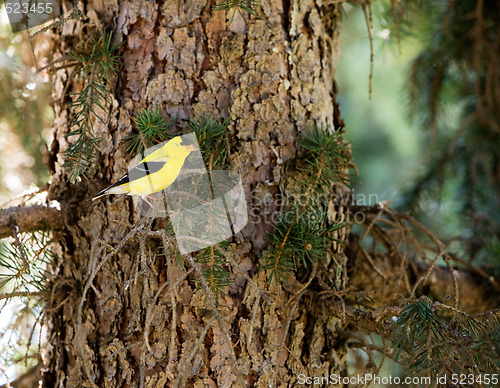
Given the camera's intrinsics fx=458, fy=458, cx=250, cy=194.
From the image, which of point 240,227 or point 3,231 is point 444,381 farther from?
point 3,231

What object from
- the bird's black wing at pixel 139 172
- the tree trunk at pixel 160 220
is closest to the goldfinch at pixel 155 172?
the bird's black wing at pixel 139 172

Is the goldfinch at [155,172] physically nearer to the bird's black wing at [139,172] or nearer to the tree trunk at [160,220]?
the bird's black wing at [139,172]

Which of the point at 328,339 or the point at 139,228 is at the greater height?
the point at 139,228

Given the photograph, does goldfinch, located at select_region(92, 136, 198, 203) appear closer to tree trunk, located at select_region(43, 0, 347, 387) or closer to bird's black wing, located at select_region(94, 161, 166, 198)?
bird's black wing, located at select_region(94, 161, 166, 198)

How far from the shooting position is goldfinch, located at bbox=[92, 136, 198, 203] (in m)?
1.30

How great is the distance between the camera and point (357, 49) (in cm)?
430

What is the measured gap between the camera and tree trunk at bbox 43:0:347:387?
1.40 meters

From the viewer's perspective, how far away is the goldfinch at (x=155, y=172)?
1303mm

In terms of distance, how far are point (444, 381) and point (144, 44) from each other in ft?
4.32

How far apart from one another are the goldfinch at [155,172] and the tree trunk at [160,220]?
10cm

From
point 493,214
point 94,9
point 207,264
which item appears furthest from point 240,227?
point 493,214

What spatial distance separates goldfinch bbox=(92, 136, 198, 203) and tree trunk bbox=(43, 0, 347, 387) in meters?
0.10

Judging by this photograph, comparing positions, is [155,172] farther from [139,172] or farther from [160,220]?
[160,220]

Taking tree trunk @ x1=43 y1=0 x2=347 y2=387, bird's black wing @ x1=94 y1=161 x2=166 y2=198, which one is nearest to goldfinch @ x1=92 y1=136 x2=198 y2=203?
bird's black wing @ x1=94 y1=161 x2=166 y2=198
